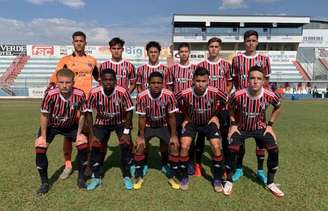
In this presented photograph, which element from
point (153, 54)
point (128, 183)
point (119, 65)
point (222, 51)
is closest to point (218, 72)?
point (153, 54)

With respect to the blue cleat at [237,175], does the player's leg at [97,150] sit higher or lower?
higher

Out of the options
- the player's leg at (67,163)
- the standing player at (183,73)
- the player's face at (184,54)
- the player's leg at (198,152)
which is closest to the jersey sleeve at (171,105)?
the standing player at (183,73)

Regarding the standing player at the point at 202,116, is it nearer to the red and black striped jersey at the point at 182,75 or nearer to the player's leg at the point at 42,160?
the red and black striped jersey at the point at 182,75

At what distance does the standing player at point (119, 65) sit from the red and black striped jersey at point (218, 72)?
1.27 m

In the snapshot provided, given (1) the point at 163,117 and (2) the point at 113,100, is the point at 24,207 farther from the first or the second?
(1) the point at 163,117

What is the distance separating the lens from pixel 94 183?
4160mm

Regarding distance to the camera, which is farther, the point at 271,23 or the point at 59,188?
the point at 271,23

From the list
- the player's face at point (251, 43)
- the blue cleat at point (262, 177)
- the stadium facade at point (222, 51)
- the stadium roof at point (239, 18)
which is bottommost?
the blue cleat at point (262, 177)

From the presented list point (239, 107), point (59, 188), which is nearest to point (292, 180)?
point (239, 107)

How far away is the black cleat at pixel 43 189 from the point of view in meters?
3.87

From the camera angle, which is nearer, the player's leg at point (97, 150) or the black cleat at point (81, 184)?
the black cleat at point (81, 184)

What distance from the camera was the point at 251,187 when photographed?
4.17 meters

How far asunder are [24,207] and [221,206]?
236 centimetres

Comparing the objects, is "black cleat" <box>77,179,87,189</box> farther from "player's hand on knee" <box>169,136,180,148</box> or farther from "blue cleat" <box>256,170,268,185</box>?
"blue cleat" <box>256,170,268,185</box>
